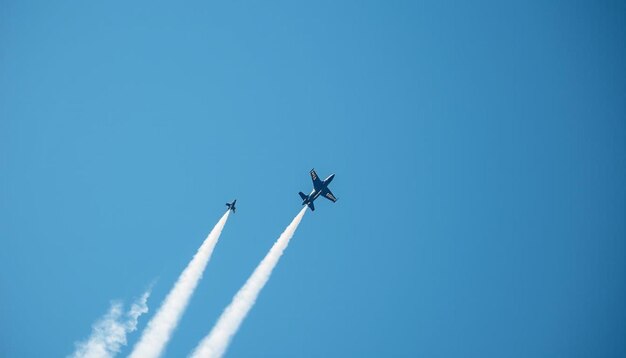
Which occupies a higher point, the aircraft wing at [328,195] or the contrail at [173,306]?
the aircraft wing at [328,195]

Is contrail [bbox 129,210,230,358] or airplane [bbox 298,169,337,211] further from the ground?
airplane [bbox 298,169,337,211]

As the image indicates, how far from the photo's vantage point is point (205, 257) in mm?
82250

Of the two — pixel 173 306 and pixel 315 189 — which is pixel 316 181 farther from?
pixel 173 306

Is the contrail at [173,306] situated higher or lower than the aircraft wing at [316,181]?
lower

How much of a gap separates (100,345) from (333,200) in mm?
42796

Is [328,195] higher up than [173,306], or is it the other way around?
[328,195]

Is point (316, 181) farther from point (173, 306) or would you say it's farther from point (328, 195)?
point (173, 306)

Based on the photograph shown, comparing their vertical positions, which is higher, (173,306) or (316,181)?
(316,181)

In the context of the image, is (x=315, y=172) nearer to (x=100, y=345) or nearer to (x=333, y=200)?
(x=333, y=200)

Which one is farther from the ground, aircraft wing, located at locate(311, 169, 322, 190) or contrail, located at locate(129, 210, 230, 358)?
aircraft wing, located at locate(311, 169, 322, 190)

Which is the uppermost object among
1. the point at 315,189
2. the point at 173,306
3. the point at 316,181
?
the point at 316,181

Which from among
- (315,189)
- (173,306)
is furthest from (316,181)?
(173,306)

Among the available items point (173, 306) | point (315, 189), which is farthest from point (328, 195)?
point (173, 306)

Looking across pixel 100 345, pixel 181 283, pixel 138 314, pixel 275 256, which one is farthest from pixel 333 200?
pixel 100 345
